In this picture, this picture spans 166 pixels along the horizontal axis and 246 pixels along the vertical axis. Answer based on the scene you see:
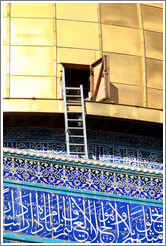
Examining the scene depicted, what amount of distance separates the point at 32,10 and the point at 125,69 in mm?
1658

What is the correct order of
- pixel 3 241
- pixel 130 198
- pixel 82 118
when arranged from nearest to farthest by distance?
pixel 3 241 < pixel 130 198 < pixel 82 118

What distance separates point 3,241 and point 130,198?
6.23 feet

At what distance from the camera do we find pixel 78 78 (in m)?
16.2

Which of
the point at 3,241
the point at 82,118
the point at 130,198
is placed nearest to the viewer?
the point at 3,241

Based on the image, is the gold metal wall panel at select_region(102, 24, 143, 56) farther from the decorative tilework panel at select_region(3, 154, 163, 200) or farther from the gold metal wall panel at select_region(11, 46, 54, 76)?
the decorative tilework panel at select_region(3, 154, 163, 200)

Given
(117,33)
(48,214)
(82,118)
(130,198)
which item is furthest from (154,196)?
(117,33)

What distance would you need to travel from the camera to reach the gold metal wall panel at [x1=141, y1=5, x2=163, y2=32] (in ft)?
56.0

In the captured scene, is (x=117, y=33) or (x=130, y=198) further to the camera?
(x=117, y=33)

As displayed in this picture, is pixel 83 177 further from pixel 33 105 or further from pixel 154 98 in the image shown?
pixel 154 98

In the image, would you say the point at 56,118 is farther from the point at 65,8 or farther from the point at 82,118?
the point at 65,8

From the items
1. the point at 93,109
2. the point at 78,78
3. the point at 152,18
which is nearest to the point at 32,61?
the point at 78,78

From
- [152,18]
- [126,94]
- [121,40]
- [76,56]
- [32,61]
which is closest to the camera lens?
[32,61]

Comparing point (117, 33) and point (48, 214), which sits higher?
point (117, 33)

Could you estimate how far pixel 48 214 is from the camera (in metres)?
12.5
